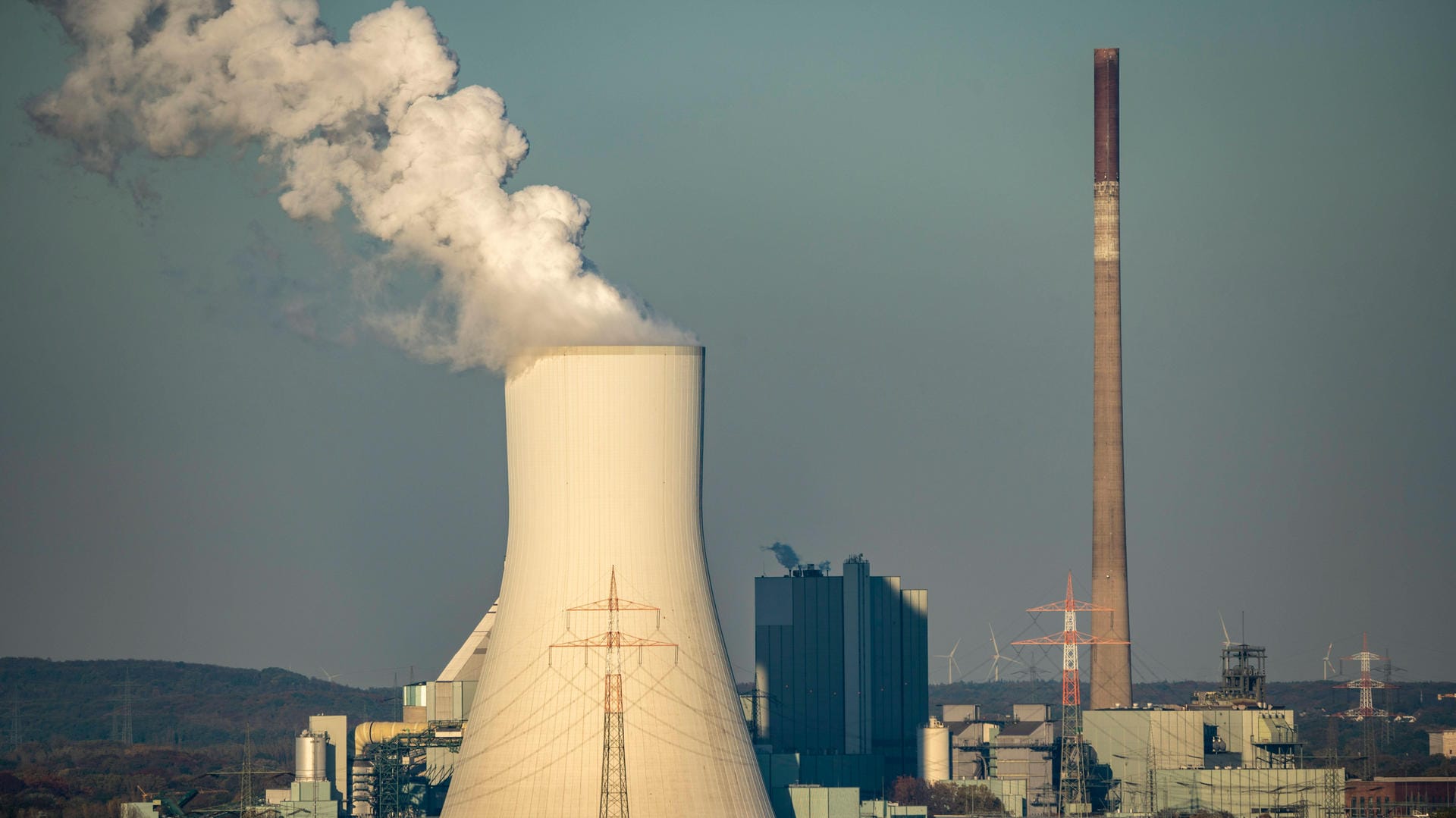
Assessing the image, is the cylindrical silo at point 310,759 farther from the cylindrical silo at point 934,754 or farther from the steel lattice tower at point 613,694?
the cylindrical silo at point 934,754

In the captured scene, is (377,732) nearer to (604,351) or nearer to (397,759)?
A: (397,759)

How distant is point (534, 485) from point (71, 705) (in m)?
70.8

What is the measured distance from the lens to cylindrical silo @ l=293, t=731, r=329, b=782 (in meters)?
37.2

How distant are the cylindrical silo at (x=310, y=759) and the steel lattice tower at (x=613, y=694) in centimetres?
1178

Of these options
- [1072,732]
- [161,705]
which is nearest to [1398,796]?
[1072,732]

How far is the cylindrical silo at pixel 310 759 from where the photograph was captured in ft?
122

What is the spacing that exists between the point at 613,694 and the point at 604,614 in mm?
1056

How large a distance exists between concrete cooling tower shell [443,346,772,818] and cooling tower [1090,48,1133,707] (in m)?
21.6

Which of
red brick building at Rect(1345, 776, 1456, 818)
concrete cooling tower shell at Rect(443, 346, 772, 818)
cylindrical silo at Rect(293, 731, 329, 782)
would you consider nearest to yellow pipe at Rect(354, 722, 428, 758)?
cylindrical silo at Rect(293, 731, 329, 782)

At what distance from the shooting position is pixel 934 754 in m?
44.8

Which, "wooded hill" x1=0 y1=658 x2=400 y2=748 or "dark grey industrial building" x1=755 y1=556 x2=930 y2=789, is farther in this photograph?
"wooded hill" x1=0 y1=658 x2=400 y2=748

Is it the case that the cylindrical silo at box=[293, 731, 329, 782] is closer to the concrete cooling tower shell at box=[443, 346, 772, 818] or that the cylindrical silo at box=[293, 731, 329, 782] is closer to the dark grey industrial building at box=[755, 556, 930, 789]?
the concrete cooling tower shell at box=[443, 346, 772, 818]

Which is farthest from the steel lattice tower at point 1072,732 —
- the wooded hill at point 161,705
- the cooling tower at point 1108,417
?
the wooded hill at point 161,705

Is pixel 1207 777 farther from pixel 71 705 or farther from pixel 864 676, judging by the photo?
pixel 71 705
